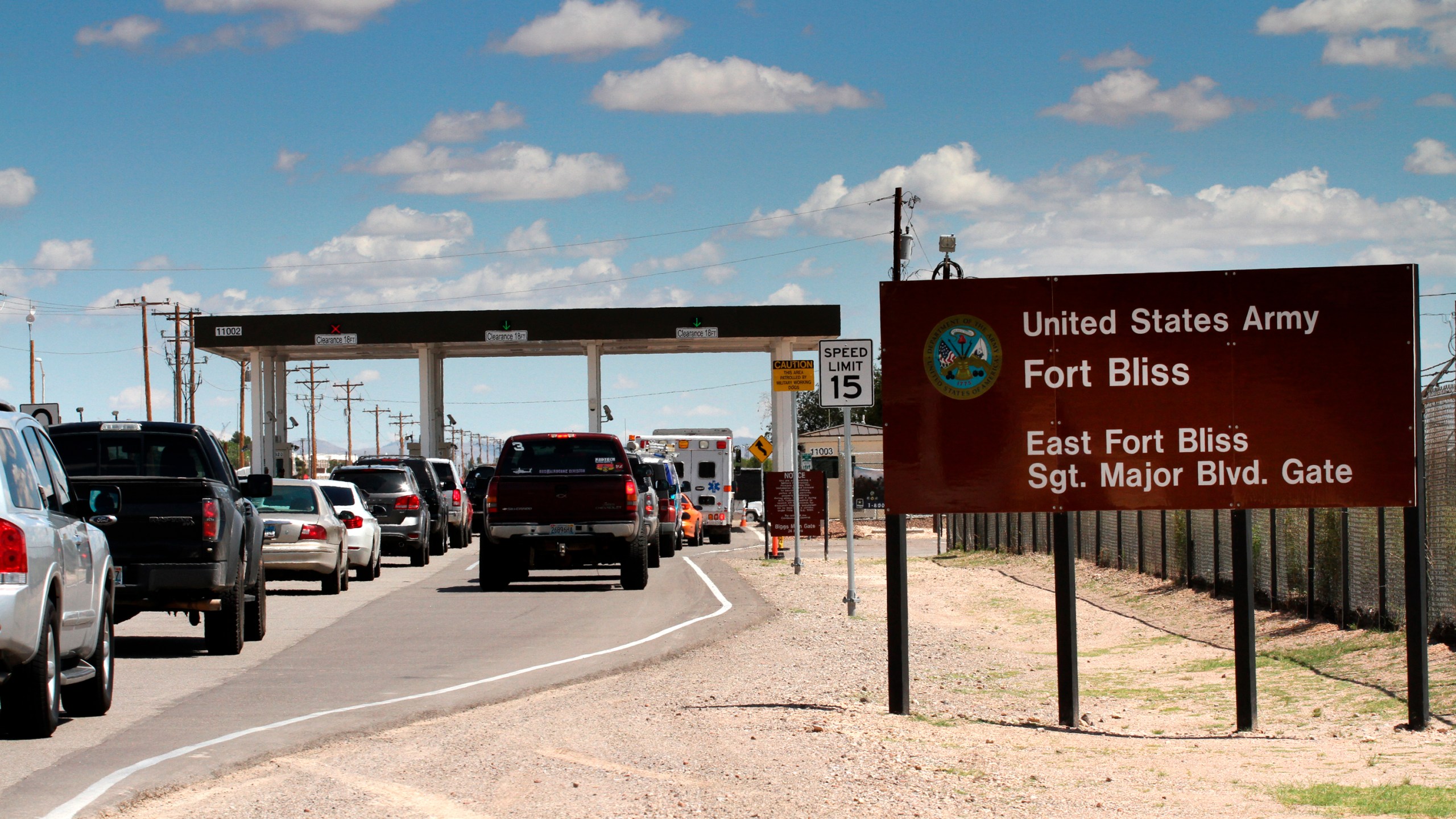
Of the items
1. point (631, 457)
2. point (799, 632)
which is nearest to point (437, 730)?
point (799, 632)

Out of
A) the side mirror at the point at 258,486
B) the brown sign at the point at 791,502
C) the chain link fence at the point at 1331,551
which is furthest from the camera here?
the brown sign at the point at 791,502

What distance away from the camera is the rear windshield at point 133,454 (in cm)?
1432

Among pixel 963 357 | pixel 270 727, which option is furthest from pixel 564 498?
pixel 963 357

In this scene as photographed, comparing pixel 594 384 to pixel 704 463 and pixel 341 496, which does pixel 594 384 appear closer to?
pixel 704 463

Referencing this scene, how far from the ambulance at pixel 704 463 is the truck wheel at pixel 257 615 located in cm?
2878

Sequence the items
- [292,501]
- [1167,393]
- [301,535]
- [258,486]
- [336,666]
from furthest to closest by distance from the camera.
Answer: [292,501]
[301,535]
[258,486]
[336,666]
[1167,393]

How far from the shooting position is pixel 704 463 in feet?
151

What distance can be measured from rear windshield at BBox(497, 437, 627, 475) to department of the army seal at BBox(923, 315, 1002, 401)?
1302cm

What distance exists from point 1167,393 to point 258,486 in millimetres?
8126

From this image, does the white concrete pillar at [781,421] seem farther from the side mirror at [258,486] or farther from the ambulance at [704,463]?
the side mirror at [258,486]

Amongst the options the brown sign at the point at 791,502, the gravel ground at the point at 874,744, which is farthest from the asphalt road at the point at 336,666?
the brown sign at the point at 791,502

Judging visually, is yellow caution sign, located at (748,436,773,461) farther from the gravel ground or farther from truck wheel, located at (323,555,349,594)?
the gravel ground

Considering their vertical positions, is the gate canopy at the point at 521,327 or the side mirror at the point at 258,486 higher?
the gate canopy at the point at 521,327

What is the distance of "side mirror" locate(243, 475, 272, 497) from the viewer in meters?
14.5
